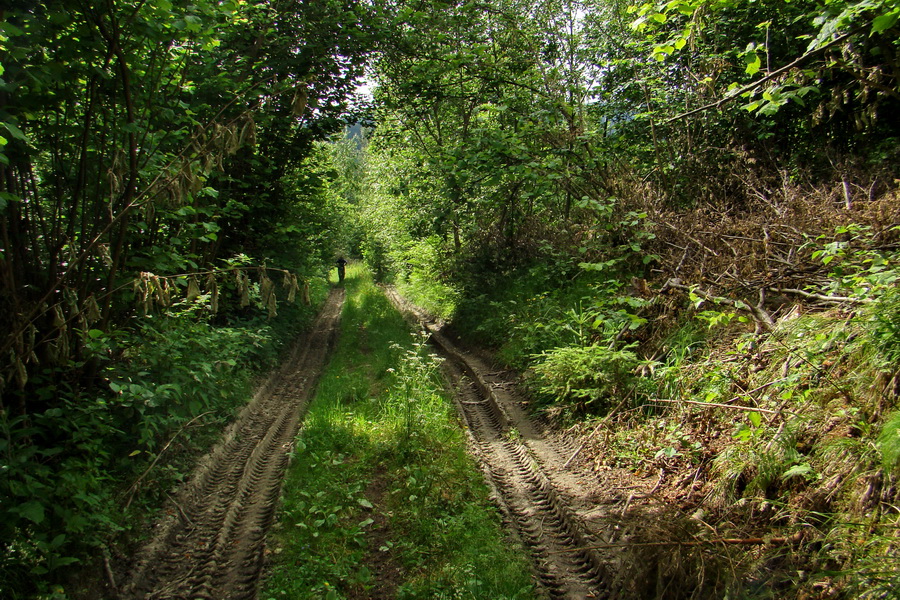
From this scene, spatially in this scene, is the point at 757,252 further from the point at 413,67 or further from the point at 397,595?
the point at 413,67

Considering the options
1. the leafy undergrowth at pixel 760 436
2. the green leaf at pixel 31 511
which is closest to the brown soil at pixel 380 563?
the leafy undergrowth at pixel 760 436

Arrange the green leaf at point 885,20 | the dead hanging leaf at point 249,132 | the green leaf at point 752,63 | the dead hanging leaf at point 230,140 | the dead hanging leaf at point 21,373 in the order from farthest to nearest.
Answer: the dead hanging leaf at point 249,132, the dead hanging leaf at point 230,140, the green leaf at point 752,63, the dead hanging leaf at point 21,373, the green leaf at point 885,20

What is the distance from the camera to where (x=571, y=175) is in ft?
28.2

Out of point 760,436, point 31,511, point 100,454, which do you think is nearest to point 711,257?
point 760,436

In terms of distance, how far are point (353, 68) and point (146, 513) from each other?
9750 millimetres

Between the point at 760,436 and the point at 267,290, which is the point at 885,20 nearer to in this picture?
the point at 760,436

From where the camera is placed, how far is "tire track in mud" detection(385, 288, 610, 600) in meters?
→ 3.61

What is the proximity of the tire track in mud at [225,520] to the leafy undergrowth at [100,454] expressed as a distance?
0.65ft

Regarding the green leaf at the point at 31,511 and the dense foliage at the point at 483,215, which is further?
the dense foliage at the point at 483,215

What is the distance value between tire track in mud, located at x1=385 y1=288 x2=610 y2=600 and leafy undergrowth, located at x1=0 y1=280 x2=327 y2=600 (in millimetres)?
3216

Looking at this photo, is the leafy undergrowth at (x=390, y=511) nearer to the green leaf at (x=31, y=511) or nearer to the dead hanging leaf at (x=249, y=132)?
the green leaf at (x=31, y=511)

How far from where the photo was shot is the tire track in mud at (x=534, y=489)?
3605 millimetres

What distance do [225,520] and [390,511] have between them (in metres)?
1.55

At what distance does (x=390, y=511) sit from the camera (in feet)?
15.3
